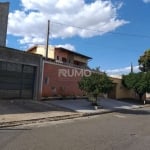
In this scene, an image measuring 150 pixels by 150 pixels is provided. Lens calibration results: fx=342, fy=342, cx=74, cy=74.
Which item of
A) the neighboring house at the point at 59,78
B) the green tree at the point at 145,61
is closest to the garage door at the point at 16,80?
the neighboring house at the point at 59,78

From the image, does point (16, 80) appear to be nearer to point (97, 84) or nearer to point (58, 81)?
point (58, 81)

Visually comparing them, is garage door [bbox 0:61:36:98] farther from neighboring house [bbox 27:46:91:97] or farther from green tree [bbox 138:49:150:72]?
green tree [bbox 138:49:150:72]

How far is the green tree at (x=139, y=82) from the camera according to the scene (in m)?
45.4

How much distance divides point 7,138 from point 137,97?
4361 centimetres

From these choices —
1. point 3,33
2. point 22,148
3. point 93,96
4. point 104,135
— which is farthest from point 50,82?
point 22,148

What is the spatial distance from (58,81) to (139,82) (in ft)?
54.5

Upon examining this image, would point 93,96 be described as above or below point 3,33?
below

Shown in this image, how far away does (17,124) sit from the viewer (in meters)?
16.3

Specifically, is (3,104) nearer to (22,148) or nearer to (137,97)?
(22,148)

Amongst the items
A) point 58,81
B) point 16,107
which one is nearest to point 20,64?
point 16,107

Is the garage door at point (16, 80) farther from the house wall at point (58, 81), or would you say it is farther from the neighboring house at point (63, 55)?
the neighboring house at point (63, 55)

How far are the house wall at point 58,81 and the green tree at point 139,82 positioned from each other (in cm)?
1182

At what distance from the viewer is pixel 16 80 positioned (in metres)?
27.4

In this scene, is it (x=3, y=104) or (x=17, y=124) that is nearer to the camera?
(x=17, y=124)
